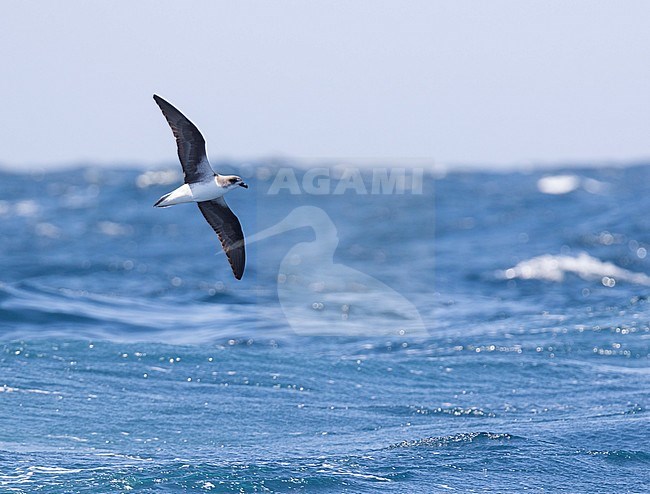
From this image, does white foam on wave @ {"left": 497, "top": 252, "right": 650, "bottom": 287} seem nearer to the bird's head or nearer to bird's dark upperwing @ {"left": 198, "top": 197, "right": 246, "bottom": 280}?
bird's dark upperwing @ {"left": 198, "top": 197, "right": 246, "bottom": 280}

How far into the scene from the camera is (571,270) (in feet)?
108

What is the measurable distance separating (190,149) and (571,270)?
77.0 feet

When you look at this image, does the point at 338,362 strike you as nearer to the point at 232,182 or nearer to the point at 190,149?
the point at 232,182

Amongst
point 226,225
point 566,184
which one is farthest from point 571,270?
point 566,184

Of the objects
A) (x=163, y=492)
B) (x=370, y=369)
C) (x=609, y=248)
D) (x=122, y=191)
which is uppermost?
(x=122, y=191)

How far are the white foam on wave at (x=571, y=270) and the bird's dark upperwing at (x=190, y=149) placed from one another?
833 inches

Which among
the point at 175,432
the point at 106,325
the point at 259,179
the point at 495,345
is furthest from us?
the point at 259,179

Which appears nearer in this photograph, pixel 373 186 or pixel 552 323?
pixel 552 323

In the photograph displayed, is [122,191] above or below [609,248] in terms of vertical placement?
above

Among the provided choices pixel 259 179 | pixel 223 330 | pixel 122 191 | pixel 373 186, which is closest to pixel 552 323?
pixel 223 330

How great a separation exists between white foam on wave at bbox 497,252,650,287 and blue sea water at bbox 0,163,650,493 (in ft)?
0.46

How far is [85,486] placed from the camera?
38.8ft

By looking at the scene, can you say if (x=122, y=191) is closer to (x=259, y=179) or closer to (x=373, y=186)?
(x=259, y=179)

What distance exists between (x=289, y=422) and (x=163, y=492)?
3.97m
